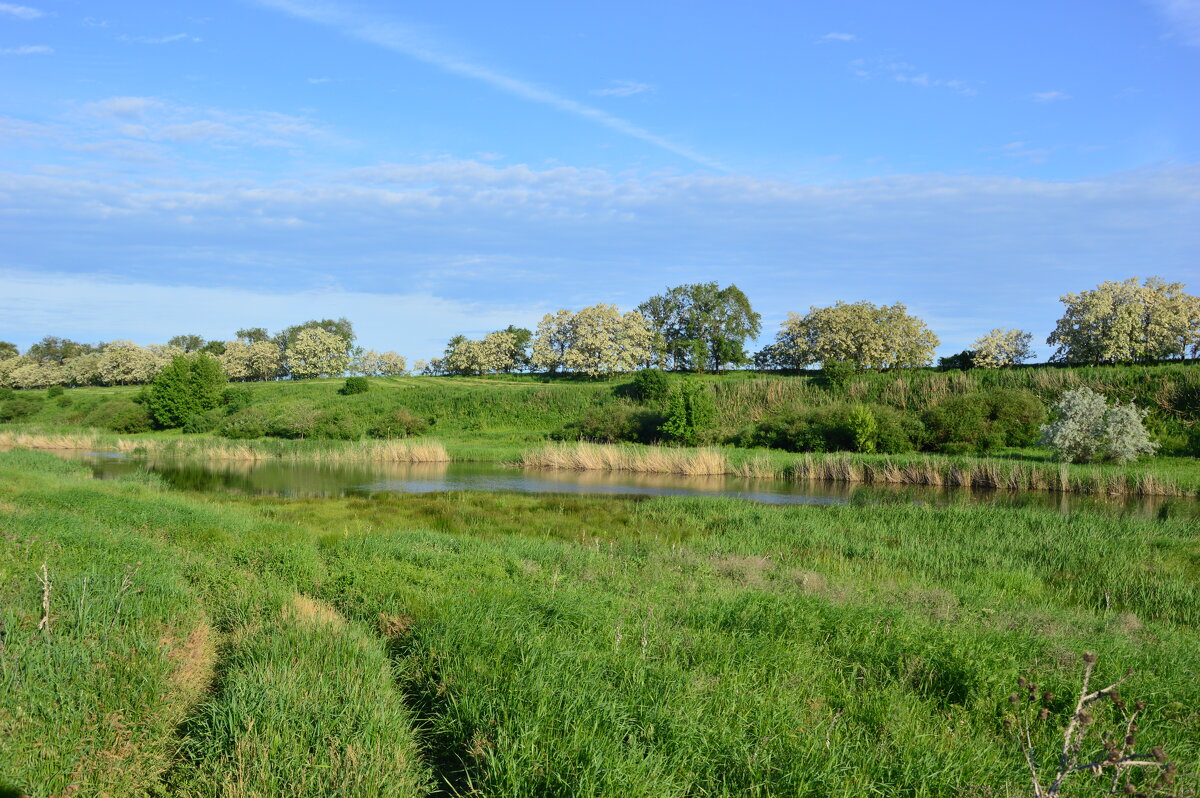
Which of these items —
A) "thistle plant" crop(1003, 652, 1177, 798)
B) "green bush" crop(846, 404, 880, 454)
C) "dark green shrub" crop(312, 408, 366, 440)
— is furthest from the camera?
"dark green shrub" crop(312, 408, 366, 440)

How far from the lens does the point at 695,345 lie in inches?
2908

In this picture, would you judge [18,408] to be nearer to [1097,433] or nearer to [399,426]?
A: [399,426]

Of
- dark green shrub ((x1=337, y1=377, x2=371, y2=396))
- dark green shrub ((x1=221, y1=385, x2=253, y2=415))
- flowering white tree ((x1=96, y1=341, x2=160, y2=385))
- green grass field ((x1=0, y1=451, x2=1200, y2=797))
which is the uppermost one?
flowering white tree ((x1=96, y1=341, x2=160, y2=385))

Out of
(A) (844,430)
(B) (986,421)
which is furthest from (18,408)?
(B) (986,421)

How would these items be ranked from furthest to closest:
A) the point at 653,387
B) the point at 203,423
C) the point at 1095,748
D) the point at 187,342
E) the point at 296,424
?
the point at 187,342, the point at 203,423, the point at 653,387, the point at 296,424, the point at 1095,748

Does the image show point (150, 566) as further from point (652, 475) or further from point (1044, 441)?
point (1044, 441)

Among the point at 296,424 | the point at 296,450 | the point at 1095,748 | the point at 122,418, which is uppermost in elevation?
the point at 122,418

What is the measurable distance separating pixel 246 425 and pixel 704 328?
44.1 meters

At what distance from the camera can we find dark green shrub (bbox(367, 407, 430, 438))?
5000cm

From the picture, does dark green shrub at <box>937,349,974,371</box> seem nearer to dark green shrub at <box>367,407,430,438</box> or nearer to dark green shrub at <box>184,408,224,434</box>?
dark green shrub at <box>367,407,430,438</box>

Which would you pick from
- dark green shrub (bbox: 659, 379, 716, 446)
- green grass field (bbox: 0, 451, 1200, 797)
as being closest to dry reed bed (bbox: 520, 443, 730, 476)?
dark green shrub (bbox: 659, 379, 716, 446)

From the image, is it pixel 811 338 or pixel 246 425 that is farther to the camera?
pixel 811 338

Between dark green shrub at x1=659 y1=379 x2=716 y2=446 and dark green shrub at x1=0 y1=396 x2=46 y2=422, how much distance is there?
57.2 m

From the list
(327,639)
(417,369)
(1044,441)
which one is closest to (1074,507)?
(1044,441)
